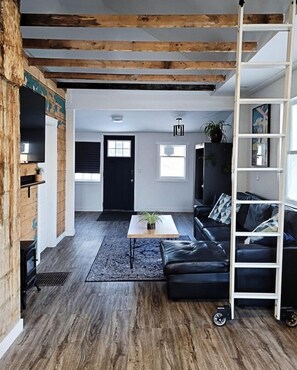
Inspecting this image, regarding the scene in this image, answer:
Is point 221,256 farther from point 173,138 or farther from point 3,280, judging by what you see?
point 173,138

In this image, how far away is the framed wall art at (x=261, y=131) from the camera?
209 inches

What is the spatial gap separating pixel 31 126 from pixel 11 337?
7.26ft

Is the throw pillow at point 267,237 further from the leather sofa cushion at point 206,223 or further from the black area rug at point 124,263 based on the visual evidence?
the leather sofa cushion at point 206,223

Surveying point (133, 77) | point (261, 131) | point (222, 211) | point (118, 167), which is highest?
point (133, 77)

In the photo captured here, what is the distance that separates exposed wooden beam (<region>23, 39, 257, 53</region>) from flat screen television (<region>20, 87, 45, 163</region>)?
0.52 m

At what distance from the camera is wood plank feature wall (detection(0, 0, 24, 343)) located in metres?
2.51

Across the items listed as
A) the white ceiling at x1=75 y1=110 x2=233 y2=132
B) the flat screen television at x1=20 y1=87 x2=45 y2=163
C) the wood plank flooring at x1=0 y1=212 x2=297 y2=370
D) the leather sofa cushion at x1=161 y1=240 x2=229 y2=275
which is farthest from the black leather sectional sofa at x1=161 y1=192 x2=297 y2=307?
the white ceiling at x1=75 y1=110 x2=233 y2=132

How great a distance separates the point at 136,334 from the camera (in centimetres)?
286

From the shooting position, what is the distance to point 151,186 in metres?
9.70

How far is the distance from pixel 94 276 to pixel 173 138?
599 centimetres

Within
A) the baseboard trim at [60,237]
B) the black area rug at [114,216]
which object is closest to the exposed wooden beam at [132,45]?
the baseboard trim at [60,237]

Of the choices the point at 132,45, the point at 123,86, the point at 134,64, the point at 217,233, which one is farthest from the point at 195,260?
the point at 123,86

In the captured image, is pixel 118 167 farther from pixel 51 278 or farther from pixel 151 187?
pixel 51 278

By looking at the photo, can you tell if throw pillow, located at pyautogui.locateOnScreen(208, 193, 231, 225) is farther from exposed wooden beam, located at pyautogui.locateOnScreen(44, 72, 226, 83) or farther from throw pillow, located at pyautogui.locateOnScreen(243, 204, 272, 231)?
exposed wooden beam, located at pyautogui.locateOnScreen(44, 72, 226, 83)
